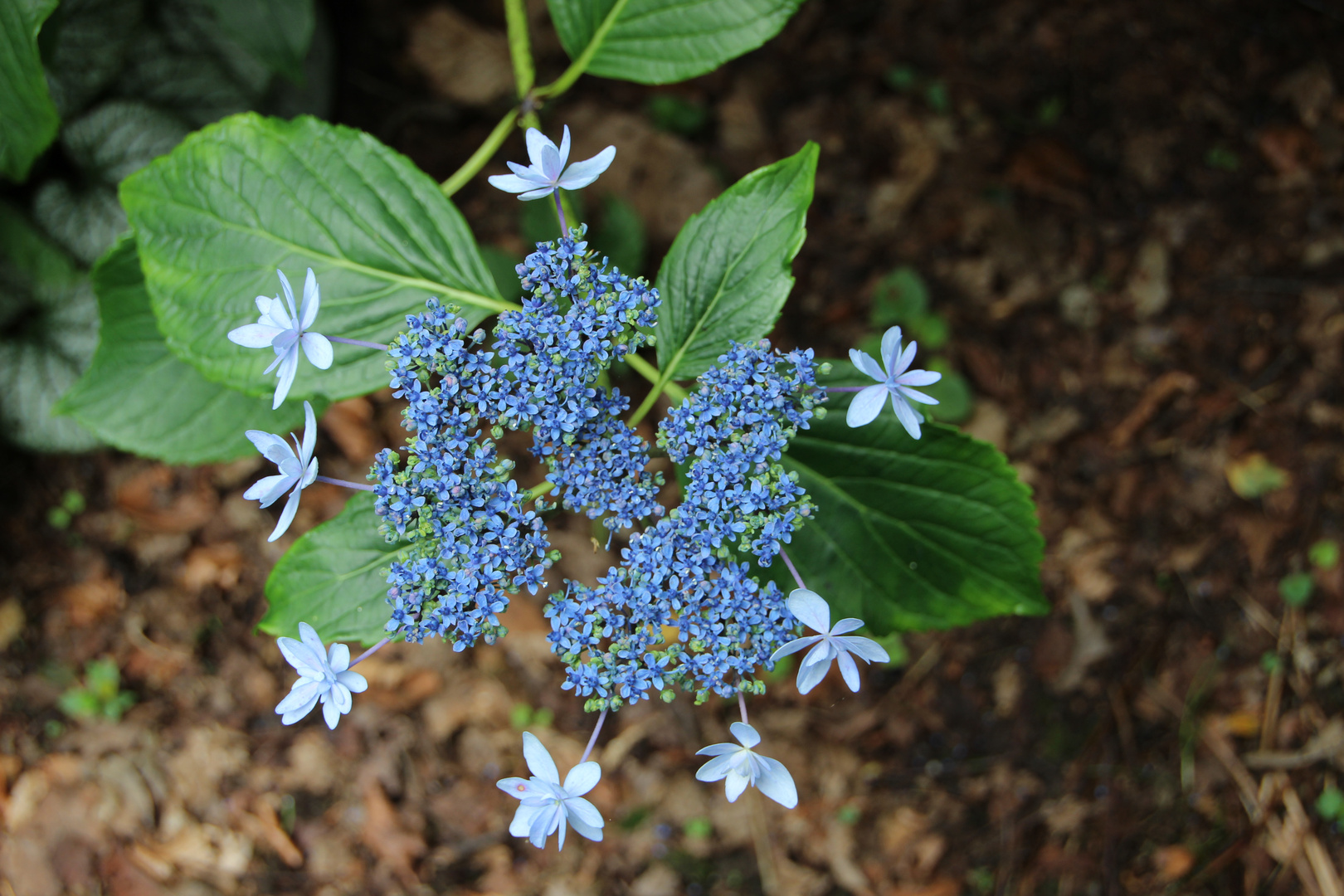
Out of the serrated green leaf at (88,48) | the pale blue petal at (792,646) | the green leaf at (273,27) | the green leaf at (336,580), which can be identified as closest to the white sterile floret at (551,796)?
the pale blue petal at (792,646)

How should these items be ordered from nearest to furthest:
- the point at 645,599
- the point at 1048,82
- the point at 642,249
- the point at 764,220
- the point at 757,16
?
the point at 645,599, the point at 764,220, the point at 757,16, the point at 642,249, the point at 1048,82

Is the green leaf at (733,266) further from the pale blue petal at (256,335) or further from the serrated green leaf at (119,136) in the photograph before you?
the serrated green leaf at (119,136)

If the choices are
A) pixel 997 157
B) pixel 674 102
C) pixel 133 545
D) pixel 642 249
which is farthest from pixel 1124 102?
pixel 133 545

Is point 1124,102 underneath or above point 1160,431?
above

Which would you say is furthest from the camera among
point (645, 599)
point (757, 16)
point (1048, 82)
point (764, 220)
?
point (1048, 82)

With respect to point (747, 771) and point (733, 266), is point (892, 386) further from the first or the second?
point (747, 771)

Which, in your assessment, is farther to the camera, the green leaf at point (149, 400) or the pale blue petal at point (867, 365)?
the green leaf at point (149, 400)

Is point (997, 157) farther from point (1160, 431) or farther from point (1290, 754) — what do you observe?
point (1290, 754)

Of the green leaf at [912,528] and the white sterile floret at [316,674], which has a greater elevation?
the white sterile floret at [316,674]
